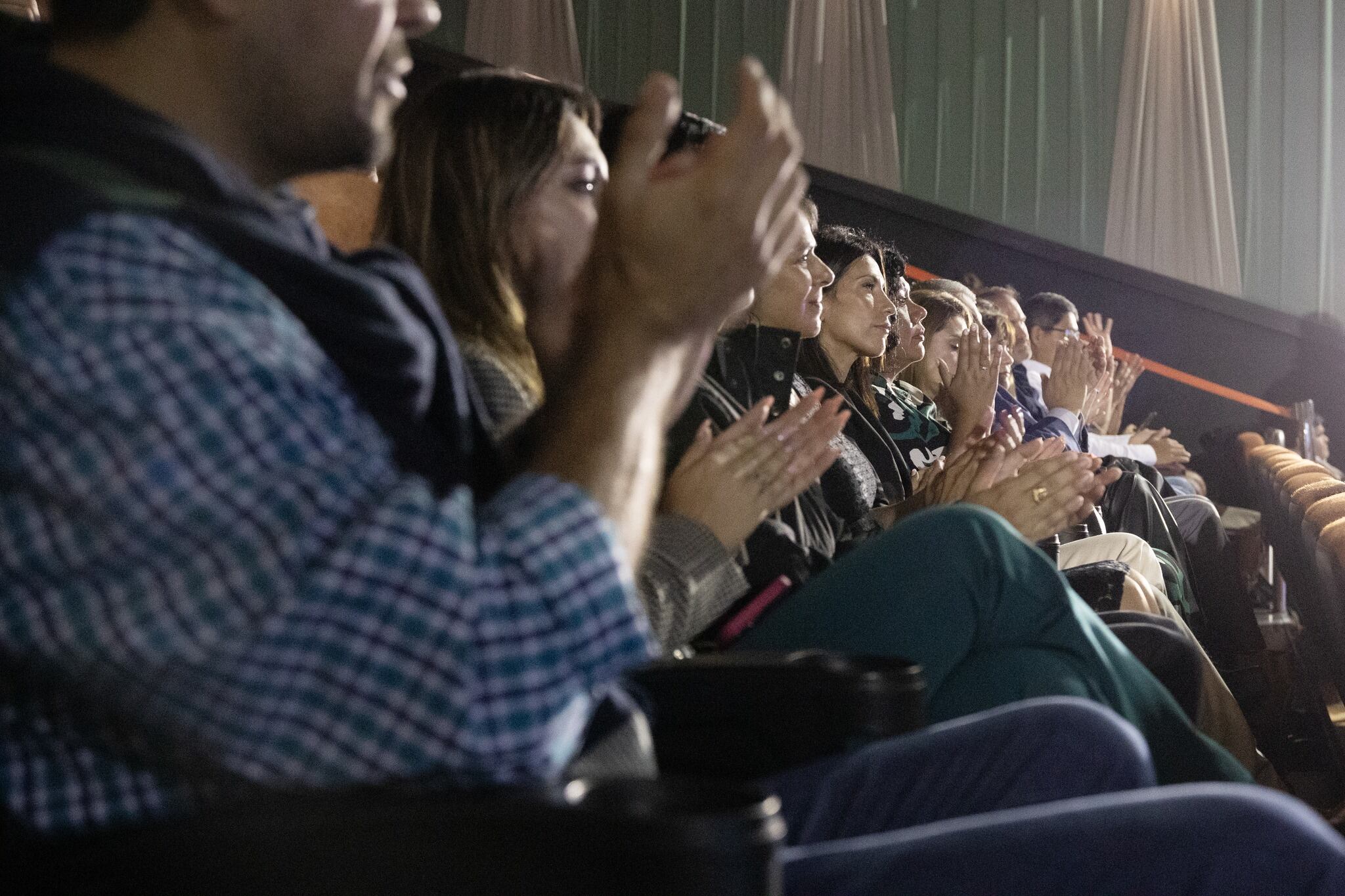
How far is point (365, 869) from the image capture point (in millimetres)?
458

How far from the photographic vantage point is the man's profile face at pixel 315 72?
0.68 metres

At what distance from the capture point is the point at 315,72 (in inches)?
27.1

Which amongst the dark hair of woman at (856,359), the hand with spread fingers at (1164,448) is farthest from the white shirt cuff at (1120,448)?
the dark hair of woman at (856,359)

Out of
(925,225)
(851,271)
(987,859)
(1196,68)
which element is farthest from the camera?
(1196,68)

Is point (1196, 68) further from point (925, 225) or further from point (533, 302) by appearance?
point (533, 302)

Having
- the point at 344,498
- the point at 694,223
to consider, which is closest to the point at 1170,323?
the point at 694,223

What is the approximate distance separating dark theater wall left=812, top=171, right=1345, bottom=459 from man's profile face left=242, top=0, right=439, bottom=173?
4.82m

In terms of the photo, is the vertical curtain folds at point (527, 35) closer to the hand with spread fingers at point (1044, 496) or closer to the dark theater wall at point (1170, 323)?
the dark theater wall at point (1170, 323)

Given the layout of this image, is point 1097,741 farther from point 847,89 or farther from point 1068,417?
point 847,89

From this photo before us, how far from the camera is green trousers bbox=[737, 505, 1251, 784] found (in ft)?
3.44

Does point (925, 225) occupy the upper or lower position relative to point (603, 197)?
lower

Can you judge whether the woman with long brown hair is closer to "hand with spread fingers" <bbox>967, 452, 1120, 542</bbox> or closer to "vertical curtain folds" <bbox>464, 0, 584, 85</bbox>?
"hand with spread fingers" <bbox>967, 452, 1120, 542</bbox>

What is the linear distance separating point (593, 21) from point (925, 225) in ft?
8.91

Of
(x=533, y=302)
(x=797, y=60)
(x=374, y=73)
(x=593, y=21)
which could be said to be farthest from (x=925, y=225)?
(x=374, y=73)
